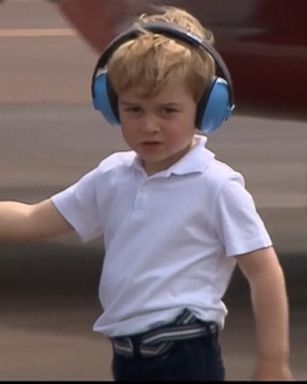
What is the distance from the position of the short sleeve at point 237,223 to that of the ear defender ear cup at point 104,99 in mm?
302

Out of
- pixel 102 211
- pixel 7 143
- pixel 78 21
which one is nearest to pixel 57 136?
pixel 7 143

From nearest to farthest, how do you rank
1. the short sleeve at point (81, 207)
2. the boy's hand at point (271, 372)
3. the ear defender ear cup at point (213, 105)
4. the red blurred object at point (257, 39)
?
the boy's hand at point (271, 372)
the ear defender ear cup at point (213, 105)
the short sleeve at point (81, 207)
the red blurred object at point (257, 39)

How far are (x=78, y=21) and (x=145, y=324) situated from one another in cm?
423

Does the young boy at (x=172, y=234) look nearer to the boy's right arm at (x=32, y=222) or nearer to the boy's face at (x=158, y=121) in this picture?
the boy's face at (x=158, y=121)

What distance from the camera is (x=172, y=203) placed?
3482 mm

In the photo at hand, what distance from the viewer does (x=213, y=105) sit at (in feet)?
11.3

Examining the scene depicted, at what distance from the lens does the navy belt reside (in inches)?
137

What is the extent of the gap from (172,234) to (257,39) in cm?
366

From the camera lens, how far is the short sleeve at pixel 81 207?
12.0ft

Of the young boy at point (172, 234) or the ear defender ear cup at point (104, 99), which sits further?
A: the ear defender ear cup at point (104, 99)

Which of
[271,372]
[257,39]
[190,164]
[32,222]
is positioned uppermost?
[190,164]

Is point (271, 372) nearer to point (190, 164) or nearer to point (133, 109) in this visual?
point (190, 164)

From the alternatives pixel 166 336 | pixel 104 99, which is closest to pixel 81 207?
pixel 104 99

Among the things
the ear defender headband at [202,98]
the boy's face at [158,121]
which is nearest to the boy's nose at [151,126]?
the boy's face at [158,121]
